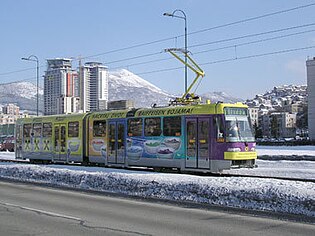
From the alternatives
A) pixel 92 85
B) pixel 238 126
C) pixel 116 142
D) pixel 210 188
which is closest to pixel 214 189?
pixel 210 188

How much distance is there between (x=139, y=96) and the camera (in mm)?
167000

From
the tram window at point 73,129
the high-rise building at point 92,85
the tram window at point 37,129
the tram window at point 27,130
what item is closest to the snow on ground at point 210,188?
the tram window at point 73,129

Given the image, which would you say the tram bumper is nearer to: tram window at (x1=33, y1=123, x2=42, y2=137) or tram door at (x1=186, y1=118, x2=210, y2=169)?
tram door at (x1=186, y1=118, x2=210, y2=169)

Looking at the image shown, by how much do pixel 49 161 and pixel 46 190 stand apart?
15.5 m

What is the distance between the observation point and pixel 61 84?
7331 cm

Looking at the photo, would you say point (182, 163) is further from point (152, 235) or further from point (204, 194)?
point (152, 235)

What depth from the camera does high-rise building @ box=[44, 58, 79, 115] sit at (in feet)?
230

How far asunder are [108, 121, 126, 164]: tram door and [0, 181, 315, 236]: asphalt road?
11.1 metres

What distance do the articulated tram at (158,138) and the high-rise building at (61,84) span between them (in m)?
37.3

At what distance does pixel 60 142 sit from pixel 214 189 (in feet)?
61.9

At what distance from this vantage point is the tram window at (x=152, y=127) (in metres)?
23.9

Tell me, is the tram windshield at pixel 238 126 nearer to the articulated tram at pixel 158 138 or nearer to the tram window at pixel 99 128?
the articulated tram at pixel 158 138

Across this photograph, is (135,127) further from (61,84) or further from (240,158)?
(61,84)

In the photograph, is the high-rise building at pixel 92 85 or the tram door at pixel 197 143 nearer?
the tram door at pixel 197 143
